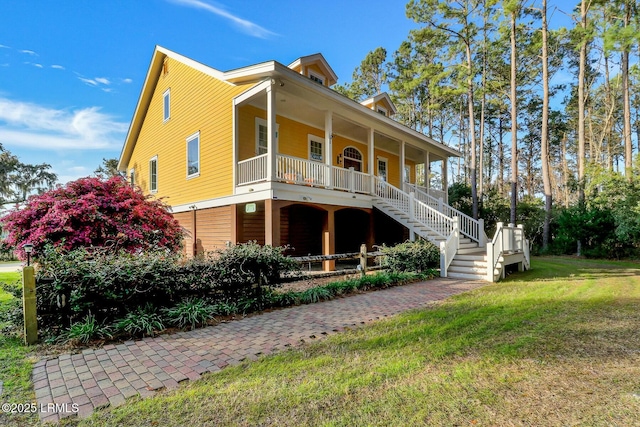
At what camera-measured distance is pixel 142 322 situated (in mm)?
4613

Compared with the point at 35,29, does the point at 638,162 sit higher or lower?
lower

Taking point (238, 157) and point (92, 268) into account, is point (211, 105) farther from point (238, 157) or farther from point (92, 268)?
point (92, 268)

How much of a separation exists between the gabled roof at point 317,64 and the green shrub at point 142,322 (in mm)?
11334

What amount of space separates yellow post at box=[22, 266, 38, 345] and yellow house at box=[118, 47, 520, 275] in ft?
17.8

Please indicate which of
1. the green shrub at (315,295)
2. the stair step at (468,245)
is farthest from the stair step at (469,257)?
the green shrub at (315,295)

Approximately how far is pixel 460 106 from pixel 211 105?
24826 mm

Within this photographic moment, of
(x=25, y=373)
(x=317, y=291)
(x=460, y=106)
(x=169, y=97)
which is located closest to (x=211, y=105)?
(x=169, y=97)

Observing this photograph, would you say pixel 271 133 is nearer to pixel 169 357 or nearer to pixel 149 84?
pixel 169 357

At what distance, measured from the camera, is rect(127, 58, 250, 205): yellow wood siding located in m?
10.9

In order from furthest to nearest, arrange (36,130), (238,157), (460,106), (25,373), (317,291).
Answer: (460,106) → (36,130) → (238,157) → (317,291) → (25,373)

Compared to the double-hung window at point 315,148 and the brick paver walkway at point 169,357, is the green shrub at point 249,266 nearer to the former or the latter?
the brick paver walkway at point 169,357

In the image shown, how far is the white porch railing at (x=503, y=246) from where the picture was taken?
8930 millimetres

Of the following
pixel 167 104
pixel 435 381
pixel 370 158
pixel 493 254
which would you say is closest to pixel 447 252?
pixel 493 254

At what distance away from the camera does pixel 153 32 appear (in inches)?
571
